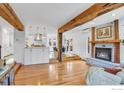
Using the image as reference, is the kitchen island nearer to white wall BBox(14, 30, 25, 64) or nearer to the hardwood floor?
white wall BBox(14, 30, 25, 64)

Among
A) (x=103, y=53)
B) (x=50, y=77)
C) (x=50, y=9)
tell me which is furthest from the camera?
(x=103, y=53)

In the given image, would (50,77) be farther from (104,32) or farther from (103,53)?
(104,32)

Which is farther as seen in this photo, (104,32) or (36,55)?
(36,55)

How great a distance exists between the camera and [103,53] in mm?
5527

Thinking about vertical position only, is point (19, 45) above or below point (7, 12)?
below

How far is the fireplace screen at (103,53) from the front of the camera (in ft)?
16.8

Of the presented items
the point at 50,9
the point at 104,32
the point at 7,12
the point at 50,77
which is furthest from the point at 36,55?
the point at 104,32

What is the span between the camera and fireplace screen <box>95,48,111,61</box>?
16.8 ft

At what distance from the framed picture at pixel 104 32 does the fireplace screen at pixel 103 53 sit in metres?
0.64

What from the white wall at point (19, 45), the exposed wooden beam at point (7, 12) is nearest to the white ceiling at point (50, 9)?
the exposed wooden beam at point (7, 12)

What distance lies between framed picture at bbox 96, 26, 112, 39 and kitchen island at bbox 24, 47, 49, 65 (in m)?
2.88

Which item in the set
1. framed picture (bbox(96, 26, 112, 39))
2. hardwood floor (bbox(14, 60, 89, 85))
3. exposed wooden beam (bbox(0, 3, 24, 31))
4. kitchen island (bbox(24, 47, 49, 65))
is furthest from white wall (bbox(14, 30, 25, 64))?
framed picture (bbox(96, 26, 112, 39))

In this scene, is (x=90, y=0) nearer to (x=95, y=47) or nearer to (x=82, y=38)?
(x=95, y=47)
